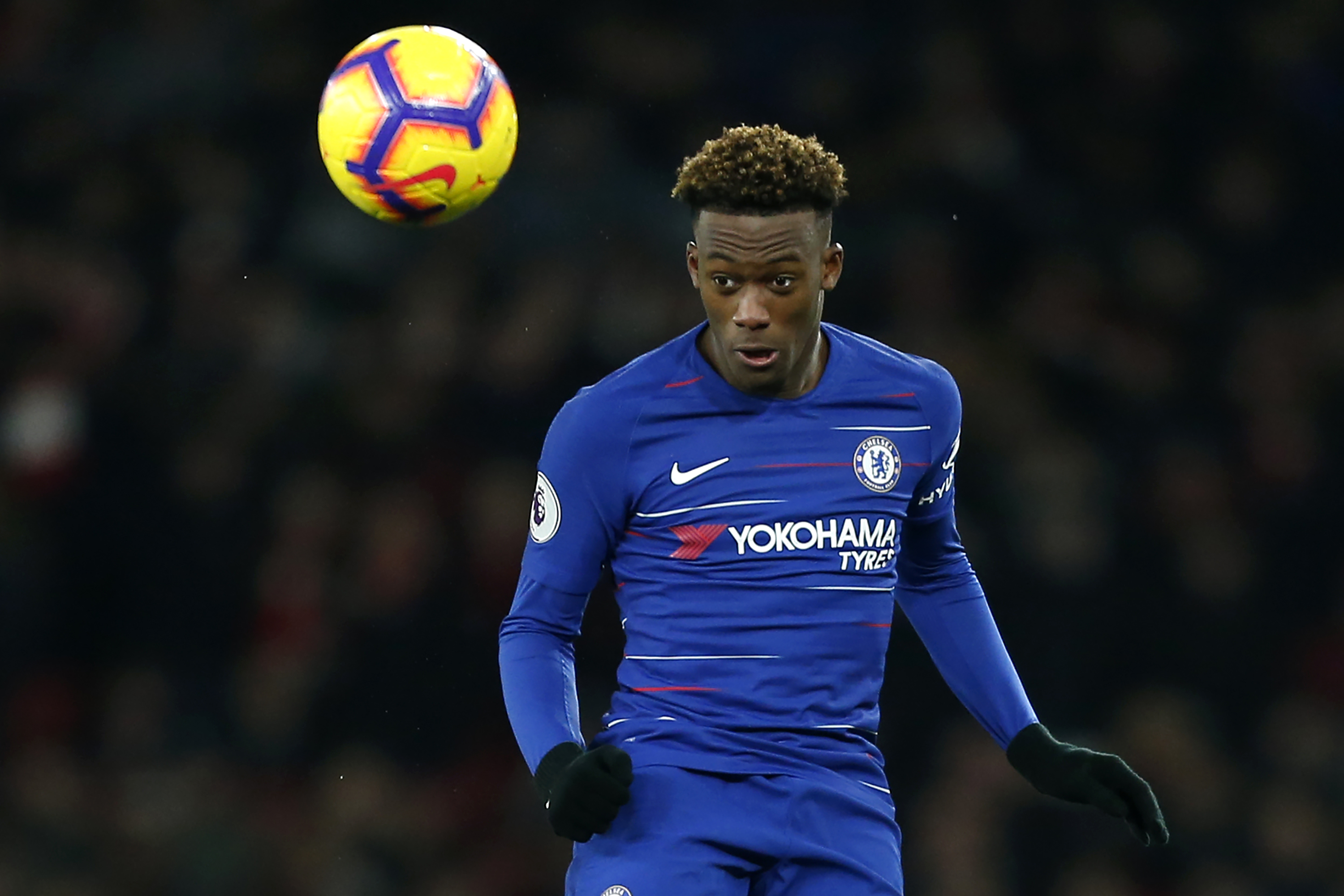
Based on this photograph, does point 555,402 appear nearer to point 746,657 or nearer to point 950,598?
point 950,598

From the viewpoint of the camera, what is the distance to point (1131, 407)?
6.47m

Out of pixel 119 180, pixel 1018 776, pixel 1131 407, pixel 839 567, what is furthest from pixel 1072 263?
pixel 839 567

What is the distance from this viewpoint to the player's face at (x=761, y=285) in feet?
9.12

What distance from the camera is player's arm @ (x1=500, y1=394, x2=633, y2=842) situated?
2787 millimetres

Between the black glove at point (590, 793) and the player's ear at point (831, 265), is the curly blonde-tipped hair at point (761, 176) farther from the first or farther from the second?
the black glove at point (590, 793)

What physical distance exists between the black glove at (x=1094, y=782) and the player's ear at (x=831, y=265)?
34.7 inches

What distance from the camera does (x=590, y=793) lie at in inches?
101

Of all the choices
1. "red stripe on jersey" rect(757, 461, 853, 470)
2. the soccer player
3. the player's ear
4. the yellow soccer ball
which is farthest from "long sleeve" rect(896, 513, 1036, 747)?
the yellow soccer ball

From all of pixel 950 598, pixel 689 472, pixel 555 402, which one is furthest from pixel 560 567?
pixel 555 402

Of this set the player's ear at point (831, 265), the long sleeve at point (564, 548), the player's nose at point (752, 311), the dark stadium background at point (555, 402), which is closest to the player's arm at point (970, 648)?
the player's ear at point (831, 265)

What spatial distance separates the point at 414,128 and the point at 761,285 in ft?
3.73

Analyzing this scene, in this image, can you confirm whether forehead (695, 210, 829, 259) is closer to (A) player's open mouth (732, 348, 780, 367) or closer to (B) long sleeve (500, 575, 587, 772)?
(A) player's open mouth (732, 348, 780, 367)

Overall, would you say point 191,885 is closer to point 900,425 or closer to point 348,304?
point 348,304

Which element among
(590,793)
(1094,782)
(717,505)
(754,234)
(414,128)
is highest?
(414,128)
